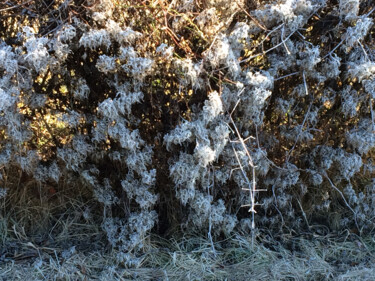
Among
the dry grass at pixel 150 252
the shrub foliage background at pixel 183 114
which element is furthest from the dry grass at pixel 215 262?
the shrub foliage background at pixel 183 114

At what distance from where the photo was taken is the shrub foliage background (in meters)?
2.82

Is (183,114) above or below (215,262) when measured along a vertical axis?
above

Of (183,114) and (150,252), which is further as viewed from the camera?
(150,252)

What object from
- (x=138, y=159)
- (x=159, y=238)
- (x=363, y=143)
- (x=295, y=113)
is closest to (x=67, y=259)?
(x=159, y=238)

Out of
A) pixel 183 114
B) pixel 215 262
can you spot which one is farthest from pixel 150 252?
pixel 183 114

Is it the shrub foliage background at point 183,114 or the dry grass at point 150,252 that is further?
the dry grass at point 150,252

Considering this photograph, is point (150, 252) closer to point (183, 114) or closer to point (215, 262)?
point (215, 262)

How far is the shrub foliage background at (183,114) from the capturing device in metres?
2.82

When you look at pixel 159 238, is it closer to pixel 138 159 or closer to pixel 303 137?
pixel 138 159

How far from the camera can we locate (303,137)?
3.36 metres

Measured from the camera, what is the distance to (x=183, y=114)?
3.10m

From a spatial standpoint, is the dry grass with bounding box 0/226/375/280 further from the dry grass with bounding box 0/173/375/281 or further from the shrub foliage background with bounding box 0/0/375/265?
the shrub foliage background with bounding box 0/0/375/265

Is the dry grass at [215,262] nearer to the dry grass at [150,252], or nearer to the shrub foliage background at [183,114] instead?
the dry grass at [150,252]

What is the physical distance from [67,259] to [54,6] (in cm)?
170
